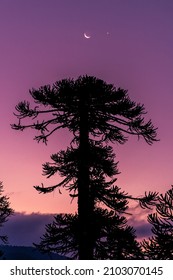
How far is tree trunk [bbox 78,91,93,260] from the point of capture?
52.4ft

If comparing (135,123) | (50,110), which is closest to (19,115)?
(50,110)

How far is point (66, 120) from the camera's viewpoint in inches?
677

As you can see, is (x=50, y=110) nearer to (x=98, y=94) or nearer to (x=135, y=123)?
(x=98, y=94)

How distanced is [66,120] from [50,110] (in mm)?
662

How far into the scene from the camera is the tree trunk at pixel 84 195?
1598cm

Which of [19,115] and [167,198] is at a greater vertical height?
[19,115]

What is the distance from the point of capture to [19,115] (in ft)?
58.1

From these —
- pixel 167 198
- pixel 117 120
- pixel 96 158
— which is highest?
pixel 117 120

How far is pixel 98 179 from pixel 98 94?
288 cm

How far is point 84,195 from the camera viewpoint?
16.0 m
